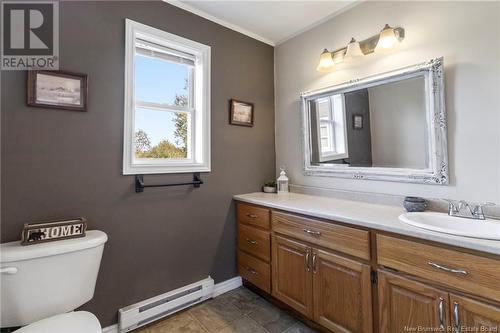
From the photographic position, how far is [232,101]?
7.56 feet

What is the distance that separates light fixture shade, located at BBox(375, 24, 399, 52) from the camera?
5.44 ft

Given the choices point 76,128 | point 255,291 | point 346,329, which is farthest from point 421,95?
point 76,128

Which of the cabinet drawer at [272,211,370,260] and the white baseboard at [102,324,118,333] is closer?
the cabinet drawer at [272,211,370,260]

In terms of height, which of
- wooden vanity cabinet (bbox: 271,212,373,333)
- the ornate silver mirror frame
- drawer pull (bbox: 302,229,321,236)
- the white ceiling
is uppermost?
the white ceiling

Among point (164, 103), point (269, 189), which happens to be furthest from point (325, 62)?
point (164, 103)

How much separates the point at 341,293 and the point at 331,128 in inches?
52.9

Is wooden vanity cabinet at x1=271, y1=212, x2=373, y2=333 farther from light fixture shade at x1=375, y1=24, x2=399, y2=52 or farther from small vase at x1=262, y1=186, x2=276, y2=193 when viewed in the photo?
light fixture shade at x1=375, y1=24, x2=399, y2=52

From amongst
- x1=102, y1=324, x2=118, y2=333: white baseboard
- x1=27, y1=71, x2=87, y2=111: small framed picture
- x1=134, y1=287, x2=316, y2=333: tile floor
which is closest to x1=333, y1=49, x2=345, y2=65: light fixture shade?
x1=27, y1=71, x2=87, y2=111: small framed picture

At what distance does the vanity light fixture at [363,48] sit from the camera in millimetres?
1670

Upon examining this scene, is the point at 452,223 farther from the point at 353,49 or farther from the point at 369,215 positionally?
the point at 353,49

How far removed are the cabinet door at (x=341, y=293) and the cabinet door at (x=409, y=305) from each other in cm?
8

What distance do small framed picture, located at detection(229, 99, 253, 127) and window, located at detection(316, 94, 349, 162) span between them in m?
0.67

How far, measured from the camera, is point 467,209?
1395 mm

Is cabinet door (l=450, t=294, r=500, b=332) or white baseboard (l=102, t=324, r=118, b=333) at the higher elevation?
cabinet door (l=450, t=294, r=500, b=332)
